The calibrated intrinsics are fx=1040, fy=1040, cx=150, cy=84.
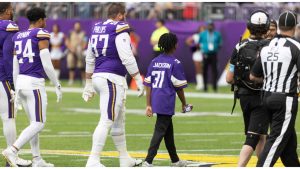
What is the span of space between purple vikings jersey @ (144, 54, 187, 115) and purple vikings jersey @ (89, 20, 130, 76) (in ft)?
2.38

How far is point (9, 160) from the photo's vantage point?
40.7 feet

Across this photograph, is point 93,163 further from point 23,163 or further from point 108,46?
point 108,46

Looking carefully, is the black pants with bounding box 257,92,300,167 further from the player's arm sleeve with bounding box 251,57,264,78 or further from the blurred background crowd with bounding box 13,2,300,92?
the blurred background crowd with bounding box 13,2,300,92

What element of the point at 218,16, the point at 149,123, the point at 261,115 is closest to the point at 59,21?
the point at 218,16

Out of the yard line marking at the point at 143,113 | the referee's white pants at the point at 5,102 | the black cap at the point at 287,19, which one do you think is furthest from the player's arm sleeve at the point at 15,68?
the yard line marking at the point at 143,113

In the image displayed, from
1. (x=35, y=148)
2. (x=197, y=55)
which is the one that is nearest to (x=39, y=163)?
(x=35, y=148)

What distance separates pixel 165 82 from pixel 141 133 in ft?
15.9

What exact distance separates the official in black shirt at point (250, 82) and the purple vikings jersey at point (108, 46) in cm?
142

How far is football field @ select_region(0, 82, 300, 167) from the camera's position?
14086mm

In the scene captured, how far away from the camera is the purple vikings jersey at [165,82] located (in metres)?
13.1

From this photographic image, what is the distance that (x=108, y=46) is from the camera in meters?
12.5

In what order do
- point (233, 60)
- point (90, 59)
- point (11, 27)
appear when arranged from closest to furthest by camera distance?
1. point (233, 60)
2. point (90, 59)
3. point (11, 27)

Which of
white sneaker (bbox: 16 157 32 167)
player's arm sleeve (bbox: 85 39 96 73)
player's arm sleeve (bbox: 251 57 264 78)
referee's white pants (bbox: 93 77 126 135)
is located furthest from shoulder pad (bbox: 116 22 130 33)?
white sneaker (bbox: 16 157 32 167)

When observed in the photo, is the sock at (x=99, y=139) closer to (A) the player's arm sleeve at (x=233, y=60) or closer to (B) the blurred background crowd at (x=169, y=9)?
(A) the player's arm sleeve at (x=233, y=60)
